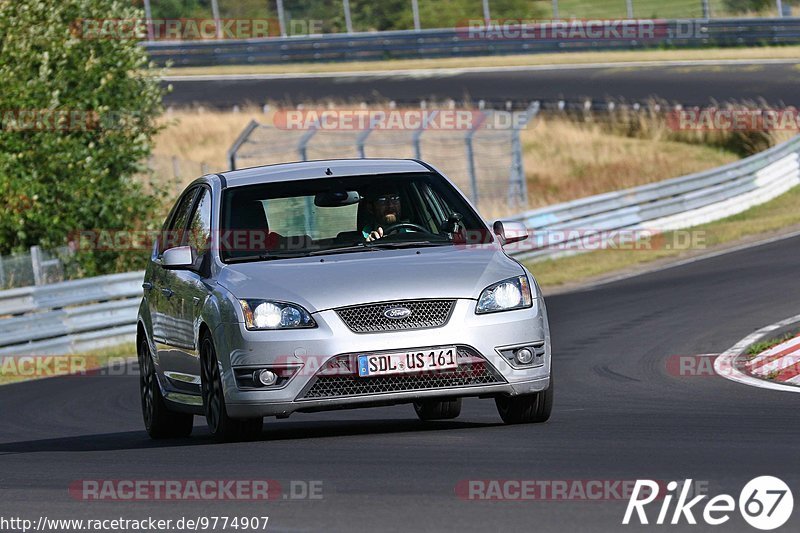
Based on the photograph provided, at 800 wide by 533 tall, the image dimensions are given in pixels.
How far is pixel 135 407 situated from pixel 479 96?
1255 inches

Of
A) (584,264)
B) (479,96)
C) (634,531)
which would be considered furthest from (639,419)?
(479,96)

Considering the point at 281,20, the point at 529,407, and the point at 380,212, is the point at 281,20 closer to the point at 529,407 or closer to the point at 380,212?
the point at 380,212

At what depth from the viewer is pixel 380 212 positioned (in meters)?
9.92

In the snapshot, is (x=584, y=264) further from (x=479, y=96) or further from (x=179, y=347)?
(x=479, y=96)

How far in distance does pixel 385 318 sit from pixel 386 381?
344 mm

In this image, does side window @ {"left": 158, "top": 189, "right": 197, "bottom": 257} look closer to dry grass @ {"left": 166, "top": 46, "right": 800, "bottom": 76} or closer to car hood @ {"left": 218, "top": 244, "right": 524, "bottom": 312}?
car hood @ {"left": 218, "top": 244, "right": 524, "bottom": 312}

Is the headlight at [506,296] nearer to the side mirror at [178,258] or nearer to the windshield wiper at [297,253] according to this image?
the windshield wiper at [297,253]

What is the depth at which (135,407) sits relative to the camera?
1398 centimetres

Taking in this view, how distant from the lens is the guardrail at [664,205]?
2630 cm

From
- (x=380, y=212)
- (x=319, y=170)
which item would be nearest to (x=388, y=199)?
(x=380, y=212)

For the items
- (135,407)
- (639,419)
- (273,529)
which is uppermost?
(273,529)

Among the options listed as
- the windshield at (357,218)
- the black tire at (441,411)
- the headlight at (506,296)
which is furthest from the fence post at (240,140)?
the headlight at (506,296)

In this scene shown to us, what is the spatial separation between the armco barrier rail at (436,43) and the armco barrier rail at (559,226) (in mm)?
18091

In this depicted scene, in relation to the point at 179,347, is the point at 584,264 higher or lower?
lower
